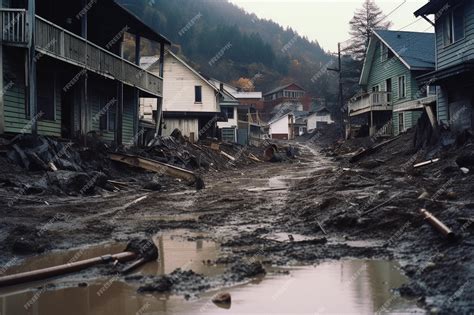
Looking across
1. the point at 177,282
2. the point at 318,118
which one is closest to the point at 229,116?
the point at 318,118

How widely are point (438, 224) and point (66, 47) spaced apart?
13.4 m

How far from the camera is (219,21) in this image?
13088cm

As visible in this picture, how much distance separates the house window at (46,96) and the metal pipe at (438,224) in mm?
14398

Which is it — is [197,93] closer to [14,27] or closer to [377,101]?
[377,101]

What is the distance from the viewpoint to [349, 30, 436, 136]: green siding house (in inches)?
1270

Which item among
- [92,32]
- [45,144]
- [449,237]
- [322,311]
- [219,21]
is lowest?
[322,311]

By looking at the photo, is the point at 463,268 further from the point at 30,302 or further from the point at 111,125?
the point at 111,125

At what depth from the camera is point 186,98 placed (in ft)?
133

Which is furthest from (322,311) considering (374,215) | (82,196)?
(82,196)

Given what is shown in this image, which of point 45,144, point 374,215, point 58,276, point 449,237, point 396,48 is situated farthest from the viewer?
point 396,48

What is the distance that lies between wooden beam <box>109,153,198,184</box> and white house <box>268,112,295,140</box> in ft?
225

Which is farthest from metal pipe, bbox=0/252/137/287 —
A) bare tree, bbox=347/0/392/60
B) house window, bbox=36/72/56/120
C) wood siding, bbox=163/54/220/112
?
bare tree, bbox=347/0/392/60

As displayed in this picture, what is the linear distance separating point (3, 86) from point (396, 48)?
27705 millimetres

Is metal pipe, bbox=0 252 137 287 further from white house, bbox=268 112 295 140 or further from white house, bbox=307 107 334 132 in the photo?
white house, bbox=307 107 334 132
